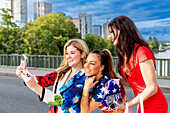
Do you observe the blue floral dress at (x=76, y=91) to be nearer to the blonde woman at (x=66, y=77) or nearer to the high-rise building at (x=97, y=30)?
the blonde woman at (x=66, y=77)

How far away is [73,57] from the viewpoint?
1.90m

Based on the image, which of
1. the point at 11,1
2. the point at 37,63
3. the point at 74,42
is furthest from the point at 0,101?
the point at 11,1

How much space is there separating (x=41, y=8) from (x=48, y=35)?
12735 cm

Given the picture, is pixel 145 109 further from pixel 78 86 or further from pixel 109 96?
pixel 78 86

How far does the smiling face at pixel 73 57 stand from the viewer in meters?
1.90

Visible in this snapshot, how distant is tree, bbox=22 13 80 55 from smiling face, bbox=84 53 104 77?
879 inches

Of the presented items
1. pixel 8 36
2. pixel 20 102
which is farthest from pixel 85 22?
pixel 20 102

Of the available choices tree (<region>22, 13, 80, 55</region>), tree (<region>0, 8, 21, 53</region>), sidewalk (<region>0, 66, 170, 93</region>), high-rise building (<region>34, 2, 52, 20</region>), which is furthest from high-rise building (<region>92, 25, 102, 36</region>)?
sidewalk (<region>0, 66, 170, 93</region>)

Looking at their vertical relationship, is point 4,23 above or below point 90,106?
above

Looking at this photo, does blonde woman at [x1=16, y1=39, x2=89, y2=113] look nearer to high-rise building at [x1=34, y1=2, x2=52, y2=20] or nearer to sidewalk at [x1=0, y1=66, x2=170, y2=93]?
sidewalk at [x1=0, y1=66, x2=170, y2=93]

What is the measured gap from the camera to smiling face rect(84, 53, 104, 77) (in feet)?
5.43

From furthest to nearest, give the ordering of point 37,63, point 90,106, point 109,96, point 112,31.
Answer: point 37,63 < point 112,31 < point 90,106 < point 109,96

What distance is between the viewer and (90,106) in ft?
5.41

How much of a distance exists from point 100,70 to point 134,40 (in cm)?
37
